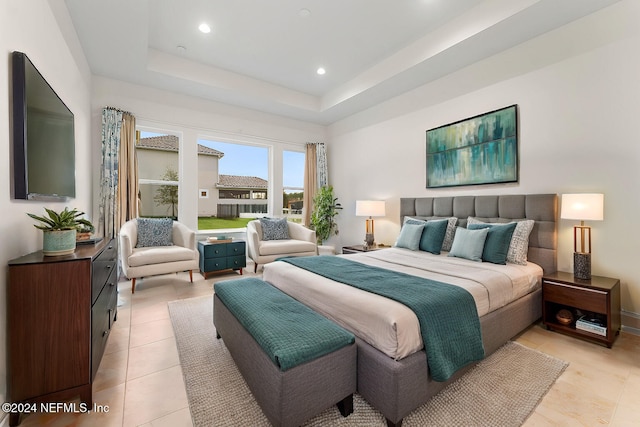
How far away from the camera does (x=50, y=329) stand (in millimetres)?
1452

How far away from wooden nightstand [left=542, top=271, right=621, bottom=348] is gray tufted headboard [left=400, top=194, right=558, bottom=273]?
11.5 inches

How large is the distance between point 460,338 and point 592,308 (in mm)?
1461

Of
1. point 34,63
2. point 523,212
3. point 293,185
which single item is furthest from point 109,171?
point 523,212

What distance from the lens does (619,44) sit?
8.08 ft

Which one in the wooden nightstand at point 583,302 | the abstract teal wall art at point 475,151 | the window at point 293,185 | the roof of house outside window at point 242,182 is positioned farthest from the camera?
the window at point 293,185

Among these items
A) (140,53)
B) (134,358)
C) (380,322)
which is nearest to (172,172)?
(140,53)

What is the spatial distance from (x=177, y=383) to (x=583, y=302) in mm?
3163

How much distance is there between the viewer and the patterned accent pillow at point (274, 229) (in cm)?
479

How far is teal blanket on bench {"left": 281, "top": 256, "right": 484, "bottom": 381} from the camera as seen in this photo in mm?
1521

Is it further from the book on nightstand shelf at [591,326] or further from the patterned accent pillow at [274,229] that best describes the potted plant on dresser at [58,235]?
the book on nightstand shelf at [591,326]

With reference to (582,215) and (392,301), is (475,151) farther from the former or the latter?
(392,301)

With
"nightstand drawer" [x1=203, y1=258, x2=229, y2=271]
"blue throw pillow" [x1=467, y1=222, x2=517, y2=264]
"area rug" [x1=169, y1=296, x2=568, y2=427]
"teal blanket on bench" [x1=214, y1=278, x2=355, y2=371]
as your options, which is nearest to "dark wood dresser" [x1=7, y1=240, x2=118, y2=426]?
"area rug" [x1=169, y1=296, x2=568, y2=427]

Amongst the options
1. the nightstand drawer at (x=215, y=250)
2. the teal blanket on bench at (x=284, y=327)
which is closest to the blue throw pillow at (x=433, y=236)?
the teal blanket on bench at (x=284, y=327)

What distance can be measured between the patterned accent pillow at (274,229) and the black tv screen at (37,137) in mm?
2724
